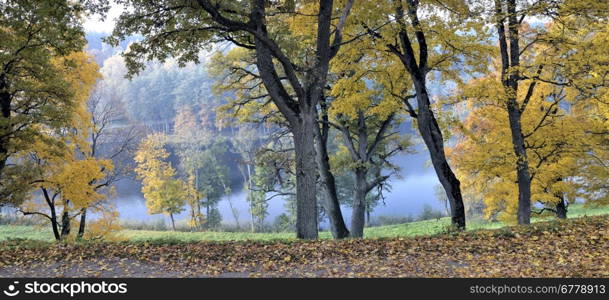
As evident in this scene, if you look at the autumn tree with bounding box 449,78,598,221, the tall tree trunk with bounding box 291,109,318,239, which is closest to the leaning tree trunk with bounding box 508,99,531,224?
the autumn tree with bounding box 449,78,598,221

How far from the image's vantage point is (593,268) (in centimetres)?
590

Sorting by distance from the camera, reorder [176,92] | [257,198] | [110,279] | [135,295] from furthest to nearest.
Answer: [176,92]
[257,198]
[110,279]
[135,295]

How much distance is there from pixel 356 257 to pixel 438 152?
537 cm

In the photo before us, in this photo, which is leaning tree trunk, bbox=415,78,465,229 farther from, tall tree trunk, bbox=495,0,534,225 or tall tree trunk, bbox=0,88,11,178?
tall tree trunk, bbox=0,88,11,178

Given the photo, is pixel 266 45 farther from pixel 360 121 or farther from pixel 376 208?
pixel 376 208

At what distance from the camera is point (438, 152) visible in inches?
454

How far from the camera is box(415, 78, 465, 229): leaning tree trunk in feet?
37.4

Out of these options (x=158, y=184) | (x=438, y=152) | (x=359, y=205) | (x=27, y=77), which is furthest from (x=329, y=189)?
(x=158, y=184)

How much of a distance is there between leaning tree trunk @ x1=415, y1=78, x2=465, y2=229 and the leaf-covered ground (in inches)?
95.4

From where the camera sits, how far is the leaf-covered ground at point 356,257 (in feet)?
20.9

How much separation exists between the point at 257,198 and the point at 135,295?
31179 mm

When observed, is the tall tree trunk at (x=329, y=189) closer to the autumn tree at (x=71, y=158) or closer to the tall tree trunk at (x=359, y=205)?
the tall tree trunk at (x=359, y=205)

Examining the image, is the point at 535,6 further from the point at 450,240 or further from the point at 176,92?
the point at 176,92

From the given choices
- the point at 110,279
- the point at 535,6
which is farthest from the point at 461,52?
the point at 110,279
